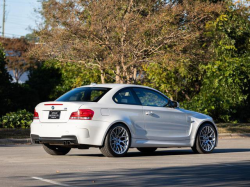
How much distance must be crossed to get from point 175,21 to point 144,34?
5.70 ft

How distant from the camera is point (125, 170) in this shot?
10273 mm

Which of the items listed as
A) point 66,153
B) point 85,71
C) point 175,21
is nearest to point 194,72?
point 85,71

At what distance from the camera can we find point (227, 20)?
31234 mm

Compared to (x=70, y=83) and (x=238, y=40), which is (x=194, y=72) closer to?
(x=238, y=40)

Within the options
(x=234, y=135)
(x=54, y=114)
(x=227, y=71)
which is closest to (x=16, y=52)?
(x=227, y=71)

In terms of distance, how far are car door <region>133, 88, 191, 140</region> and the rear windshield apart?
0.94 metres

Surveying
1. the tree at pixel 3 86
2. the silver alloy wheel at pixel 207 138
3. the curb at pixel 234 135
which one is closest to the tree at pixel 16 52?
the tree at pixel 3 86

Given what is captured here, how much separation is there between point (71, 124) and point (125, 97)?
1.61 m

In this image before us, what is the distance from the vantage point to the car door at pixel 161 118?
13.3 meters

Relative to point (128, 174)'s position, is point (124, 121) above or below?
above

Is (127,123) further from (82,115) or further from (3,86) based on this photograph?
(3,86)

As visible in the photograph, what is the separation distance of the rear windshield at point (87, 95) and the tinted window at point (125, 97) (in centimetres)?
27

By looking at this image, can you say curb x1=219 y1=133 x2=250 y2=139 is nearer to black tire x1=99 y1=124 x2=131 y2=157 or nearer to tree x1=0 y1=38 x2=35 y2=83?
black tire x1=99 y1=124 x2=131 y2=157

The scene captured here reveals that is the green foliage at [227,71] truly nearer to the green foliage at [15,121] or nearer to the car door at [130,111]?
the green foliage at [15,121]
